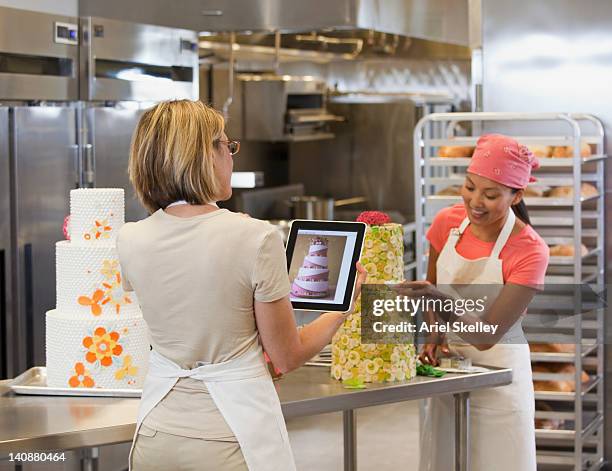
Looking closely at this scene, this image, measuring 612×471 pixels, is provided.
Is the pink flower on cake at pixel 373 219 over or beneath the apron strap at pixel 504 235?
over

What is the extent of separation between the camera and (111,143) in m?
4.87

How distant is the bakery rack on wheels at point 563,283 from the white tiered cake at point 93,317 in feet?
6.39

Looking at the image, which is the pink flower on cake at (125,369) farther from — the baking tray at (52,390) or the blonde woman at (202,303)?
the blonde woman at (202,303)

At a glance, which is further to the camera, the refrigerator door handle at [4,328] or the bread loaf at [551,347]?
the bread loaf at [551,347]

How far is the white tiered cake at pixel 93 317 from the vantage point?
288cm

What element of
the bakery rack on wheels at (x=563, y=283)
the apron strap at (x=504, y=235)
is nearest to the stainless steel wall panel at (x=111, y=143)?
the bakery rack on wheels at (x=563, y=283)

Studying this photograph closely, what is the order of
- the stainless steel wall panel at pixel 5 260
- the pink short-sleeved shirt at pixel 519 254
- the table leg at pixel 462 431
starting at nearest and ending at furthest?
the table leg at pixel 462 431
the pink short-sleeved shirt at pixel 519 254
the stainless steel wall panel at pixel 5 260

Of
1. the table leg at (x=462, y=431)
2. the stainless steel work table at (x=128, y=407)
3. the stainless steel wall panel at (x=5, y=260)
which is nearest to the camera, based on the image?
the stainless steel work table at (x=128, y=407)

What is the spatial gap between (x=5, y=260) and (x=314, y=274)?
214cm

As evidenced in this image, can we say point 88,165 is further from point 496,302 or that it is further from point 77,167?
point 496,302

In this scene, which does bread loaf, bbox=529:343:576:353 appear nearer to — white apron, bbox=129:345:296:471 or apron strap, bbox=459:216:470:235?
apron strap, bbox=459:216:470:235

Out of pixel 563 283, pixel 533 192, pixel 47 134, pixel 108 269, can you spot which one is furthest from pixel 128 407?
pixel 533 192

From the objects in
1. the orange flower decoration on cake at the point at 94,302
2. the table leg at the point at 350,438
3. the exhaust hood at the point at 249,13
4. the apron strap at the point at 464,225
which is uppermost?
the exhaust hood at the point at 249,13

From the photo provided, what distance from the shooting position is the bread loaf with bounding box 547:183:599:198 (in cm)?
471
